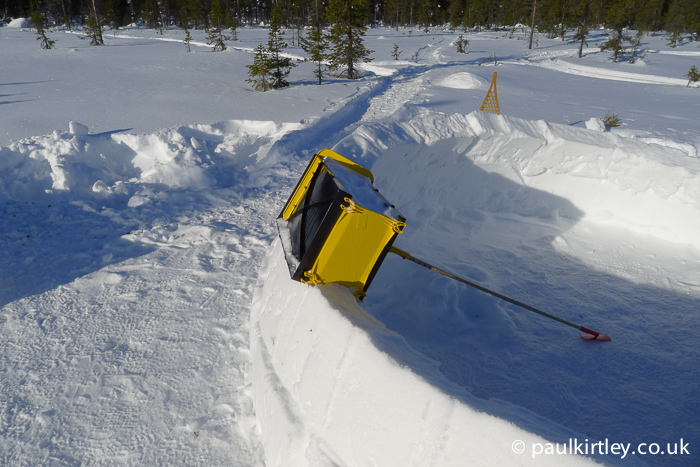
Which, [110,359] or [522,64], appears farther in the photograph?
[522,64]

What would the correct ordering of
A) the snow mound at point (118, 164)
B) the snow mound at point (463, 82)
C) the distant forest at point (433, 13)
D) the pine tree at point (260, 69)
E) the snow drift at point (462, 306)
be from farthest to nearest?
the distant forest at point (433, 13) → the snow mound at point (463, 82) → the pine tree at point (260, 69) → the snow mound at point (118, 164) → the snow drift at point (462, 306)

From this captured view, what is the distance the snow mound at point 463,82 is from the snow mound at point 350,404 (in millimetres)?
17137

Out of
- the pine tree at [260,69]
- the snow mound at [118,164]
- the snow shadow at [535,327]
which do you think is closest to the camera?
the snow shadow at [535,327]

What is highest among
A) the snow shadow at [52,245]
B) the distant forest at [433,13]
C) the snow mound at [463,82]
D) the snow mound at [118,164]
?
the distant forest at [433,13]

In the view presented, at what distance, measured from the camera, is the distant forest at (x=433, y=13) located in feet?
122

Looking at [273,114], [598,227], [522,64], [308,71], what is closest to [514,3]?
[522,64]

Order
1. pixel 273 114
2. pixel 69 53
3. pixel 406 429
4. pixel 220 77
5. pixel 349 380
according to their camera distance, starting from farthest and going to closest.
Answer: pixel 69 53 → pixel 220 77 → pixel 273 114 → pixel 349 380 → pixel 406 429

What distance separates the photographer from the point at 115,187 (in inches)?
233

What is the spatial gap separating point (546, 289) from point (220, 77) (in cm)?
1652

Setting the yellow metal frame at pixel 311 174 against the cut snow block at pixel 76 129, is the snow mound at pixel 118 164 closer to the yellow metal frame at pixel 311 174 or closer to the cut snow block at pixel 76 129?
the cut snow block at pixel 76 129

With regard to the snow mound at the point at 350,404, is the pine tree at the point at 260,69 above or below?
above

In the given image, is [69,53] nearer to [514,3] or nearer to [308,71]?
[308,71]

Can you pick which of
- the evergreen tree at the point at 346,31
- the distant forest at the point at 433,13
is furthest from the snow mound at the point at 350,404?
the distant forest at the point at 433,13

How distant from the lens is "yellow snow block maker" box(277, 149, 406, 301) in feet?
8.04
